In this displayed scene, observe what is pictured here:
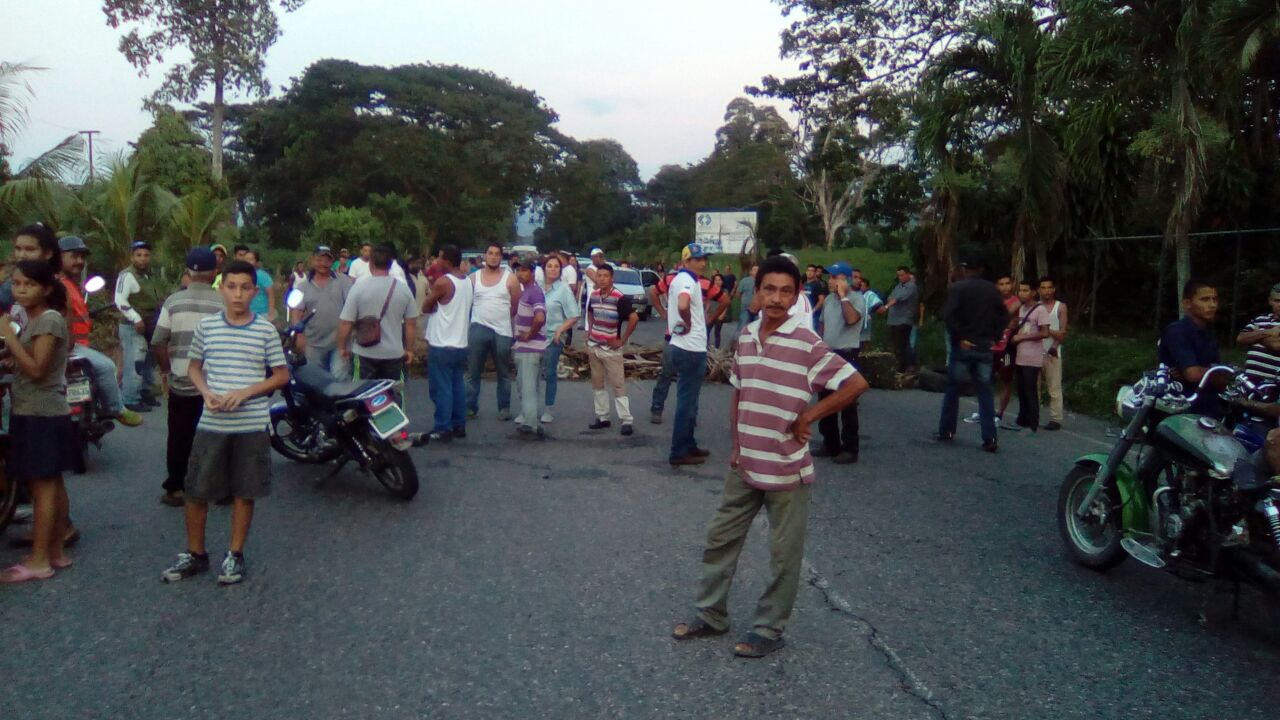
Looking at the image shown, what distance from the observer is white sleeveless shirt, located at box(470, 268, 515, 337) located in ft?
34.5

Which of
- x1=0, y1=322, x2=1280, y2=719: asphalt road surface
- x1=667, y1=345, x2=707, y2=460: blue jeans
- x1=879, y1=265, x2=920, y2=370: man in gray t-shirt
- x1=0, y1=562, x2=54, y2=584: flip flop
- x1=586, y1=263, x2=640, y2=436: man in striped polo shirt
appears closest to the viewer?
x1=0, y1=322, x2=1280, y2=719: asphalt road surface

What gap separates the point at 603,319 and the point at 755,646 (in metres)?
6.32

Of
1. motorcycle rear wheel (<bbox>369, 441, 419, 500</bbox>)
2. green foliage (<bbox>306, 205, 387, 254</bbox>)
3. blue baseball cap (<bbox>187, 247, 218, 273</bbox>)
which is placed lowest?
motorcycle rear wheel (<bbox>369, 441, 419, 500</bbox>)

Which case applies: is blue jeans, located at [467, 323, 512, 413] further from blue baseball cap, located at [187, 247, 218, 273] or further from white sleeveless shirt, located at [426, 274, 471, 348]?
blue baseball cap, located at [187, 247, 218, 273]

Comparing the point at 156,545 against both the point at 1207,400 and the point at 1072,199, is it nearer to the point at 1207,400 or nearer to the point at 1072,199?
the point at 1207,400

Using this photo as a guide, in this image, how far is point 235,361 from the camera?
5730 mm

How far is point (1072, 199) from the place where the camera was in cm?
2091

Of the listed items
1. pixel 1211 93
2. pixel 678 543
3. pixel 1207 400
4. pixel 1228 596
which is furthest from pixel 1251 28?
pixel 678 543

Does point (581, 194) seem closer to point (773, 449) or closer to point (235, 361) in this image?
point (235, 361)

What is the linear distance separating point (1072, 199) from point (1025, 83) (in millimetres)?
4886

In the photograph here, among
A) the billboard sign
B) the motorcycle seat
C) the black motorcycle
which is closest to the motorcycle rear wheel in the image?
the black motorcycle

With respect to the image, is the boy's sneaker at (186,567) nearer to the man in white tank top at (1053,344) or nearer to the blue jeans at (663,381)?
the blue jeans at (663,381)

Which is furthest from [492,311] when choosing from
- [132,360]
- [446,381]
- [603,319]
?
[132,360]

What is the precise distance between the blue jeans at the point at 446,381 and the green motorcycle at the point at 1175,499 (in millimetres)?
5645
